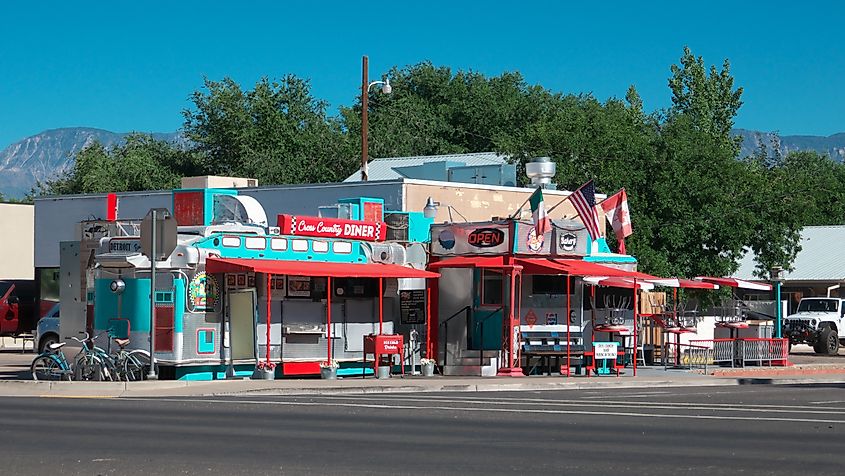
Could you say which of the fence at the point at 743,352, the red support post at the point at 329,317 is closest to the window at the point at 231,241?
the red support post at the point at 329,317

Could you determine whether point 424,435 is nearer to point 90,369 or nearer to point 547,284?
point 90,369

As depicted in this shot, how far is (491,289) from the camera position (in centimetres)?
3556

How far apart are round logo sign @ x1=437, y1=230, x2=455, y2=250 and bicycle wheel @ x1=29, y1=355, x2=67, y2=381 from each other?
10630mm

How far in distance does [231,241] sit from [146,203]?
16290 millimetres

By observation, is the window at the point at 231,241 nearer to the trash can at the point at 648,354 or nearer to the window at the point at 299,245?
the window at the point at 299,245

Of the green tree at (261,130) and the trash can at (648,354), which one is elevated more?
the green tree at (261,130)

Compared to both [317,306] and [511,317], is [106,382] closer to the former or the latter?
[317,306]

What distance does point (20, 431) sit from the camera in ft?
58.5

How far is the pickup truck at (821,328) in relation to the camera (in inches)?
2002

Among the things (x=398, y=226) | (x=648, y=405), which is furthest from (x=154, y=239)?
(x=648, y=405)

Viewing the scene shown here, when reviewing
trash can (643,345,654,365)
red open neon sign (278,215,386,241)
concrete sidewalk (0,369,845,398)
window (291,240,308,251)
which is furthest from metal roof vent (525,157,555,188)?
window (291,240,308,251)

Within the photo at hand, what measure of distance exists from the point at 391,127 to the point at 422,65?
57.1 ft

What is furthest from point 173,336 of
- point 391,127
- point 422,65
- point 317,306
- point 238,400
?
point 422,65

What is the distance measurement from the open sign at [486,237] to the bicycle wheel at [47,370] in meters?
10.9
